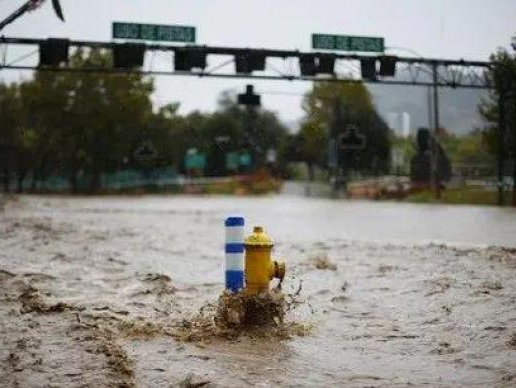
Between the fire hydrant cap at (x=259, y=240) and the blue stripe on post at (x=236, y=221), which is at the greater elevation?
the blue stripe on post at (x=236, y=221)

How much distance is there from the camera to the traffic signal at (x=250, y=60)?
24.5 m

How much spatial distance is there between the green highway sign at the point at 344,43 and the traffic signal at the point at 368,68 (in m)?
0.53

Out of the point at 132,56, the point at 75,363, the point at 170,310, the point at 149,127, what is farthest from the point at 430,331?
the point at 149,127

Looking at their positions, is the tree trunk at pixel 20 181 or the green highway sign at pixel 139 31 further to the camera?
the tree trunk at pixel 20 181

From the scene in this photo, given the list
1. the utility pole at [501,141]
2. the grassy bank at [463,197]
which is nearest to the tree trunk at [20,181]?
the grassy bank at [463,197]

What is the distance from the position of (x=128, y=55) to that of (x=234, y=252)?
20.0 metres

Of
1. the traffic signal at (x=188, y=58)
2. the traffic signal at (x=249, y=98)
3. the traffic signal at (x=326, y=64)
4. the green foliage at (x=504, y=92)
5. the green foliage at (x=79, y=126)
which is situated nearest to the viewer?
the traffic signal at (x=188, y=58)

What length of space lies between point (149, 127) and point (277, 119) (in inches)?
1330

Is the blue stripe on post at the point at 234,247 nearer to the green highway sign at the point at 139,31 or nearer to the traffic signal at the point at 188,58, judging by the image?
the green highway sign at the point at 139,31

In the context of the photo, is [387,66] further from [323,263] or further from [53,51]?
[323,263]

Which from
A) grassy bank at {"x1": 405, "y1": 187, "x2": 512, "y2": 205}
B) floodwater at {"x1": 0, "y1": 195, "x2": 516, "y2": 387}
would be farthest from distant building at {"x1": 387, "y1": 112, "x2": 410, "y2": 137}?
floodwater at {"x1": 0, "y1": 195, "x2": 516, "y2": 387}

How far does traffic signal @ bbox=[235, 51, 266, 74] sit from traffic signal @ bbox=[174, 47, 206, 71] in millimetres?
1398

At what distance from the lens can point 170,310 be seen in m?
6.13

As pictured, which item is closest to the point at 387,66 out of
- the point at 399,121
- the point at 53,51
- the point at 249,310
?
the point at 53,51
